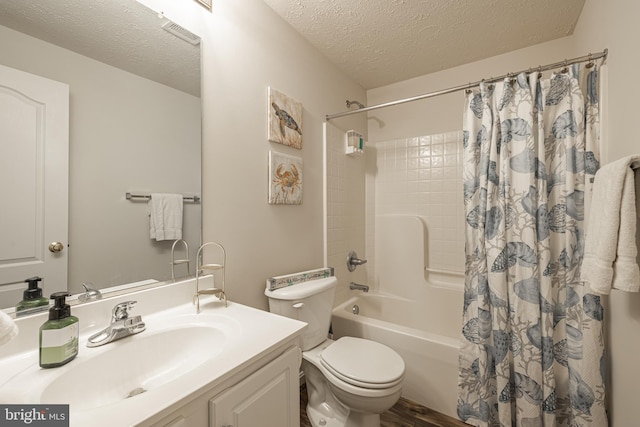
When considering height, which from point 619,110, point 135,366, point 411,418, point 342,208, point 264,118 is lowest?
point 411,418

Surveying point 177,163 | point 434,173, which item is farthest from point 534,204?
point 177,163

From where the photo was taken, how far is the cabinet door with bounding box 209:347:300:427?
2.08ft

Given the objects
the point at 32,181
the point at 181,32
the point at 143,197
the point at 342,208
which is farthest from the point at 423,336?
the point at 181,32

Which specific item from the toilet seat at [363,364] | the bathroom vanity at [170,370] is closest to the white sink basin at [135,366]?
the bathroom vanity at [170,370]

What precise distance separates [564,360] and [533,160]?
3.18 feet

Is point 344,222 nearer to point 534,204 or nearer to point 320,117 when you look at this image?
point 320,117

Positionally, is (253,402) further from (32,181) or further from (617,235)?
(617,235)

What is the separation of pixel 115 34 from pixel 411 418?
2289 mm

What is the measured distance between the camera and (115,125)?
36.3 inches

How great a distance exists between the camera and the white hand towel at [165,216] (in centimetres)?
103

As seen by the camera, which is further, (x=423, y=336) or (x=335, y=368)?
(x=423, y=336)

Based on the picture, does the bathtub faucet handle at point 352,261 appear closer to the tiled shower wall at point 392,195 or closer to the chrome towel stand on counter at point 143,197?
the tiled shower wall at point 392,195

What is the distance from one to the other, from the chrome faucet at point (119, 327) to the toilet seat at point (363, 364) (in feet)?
2.81

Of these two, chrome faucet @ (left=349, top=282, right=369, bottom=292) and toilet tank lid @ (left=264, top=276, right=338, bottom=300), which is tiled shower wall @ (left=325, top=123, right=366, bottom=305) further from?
toilet tank lid @ (left=264, top=276, right=338, bottom=300)
